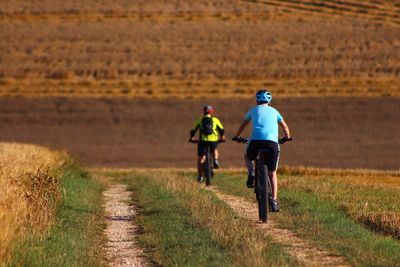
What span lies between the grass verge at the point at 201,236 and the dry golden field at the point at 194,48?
38.2 metres

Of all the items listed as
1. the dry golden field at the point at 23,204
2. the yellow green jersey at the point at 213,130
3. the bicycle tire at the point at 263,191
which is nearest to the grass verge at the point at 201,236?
the bicycle tire at the point at 263,191

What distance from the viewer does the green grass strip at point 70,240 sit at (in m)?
11.6

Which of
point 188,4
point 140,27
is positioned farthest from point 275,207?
point 188,4

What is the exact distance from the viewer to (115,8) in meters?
70.8

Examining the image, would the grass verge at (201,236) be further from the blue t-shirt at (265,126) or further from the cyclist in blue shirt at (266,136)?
the blue t-shirt at (265,126)

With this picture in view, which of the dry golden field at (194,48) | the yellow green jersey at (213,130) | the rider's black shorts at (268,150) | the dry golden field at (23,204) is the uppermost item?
the dry golden field at (194,48)

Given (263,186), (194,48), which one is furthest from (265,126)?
(194,48)

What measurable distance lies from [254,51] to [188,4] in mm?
9450

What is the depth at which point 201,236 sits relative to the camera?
13586 millimetres

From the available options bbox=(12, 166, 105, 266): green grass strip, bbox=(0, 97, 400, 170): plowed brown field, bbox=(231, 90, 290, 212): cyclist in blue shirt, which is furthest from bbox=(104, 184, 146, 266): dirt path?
bbox=(0, 97, 400, 170): plowed brown field

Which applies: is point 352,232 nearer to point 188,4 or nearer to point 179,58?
point 179,58

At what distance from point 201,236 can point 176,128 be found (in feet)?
123

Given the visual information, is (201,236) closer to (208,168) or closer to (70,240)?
(70,240)

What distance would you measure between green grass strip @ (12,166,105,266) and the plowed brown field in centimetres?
2840
